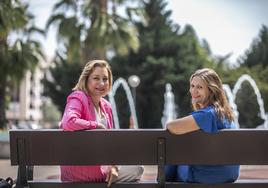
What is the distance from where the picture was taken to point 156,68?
3941 cm

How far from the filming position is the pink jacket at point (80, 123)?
324 cm

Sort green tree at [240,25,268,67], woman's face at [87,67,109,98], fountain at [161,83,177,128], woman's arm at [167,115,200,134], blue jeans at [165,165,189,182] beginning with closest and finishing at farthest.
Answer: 1. woman's arm at [167,115,200,134]
2. blue jeans at [165,165,189,182]
3. woman's face at [87,67,109,98]
4. fountain at [161,83,177,128]
5. green tree at [240,25,268,67]

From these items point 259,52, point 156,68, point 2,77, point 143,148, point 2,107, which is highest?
point 259,52

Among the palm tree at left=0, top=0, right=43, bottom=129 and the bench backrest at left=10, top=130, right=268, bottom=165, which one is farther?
the palm tree at left=0, top=0, right=43, bottom=129

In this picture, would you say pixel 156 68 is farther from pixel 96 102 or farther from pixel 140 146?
pixel 140 146

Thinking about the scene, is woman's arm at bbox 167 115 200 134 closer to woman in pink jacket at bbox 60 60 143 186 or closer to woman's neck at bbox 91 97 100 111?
woman in pink jacket at bbox 60 60 143 186

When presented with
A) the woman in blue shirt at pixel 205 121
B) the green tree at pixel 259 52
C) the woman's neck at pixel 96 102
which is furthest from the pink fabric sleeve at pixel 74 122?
the green tree at pixel 259 52

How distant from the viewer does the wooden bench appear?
3186 millimetres

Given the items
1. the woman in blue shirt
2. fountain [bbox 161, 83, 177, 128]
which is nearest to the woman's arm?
the woman in blue shirt

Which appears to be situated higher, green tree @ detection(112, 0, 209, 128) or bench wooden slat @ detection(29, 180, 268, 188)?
green tree @ detection(112, 0, 209, 128)

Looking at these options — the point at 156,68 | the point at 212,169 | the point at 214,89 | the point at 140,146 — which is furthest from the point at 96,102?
the point at 156,68

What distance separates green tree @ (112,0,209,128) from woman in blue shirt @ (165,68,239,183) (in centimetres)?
3524

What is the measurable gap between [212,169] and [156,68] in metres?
36.2

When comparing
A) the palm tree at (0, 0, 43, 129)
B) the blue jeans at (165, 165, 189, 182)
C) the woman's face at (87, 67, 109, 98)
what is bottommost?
the blue jeans at (165, 165, 189, 182)
